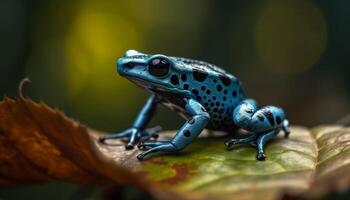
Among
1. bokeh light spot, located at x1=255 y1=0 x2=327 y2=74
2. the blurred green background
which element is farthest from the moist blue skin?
bokeh light spot, located at x1=255 y1=0 x2=327 y2=74

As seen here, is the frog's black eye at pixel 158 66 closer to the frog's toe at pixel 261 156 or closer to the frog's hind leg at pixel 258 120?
the frog's hind leg at pixel 258 120

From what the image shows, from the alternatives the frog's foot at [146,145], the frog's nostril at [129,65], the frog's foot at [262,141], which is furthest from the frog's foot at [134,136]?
the frog's foot at [262,141]

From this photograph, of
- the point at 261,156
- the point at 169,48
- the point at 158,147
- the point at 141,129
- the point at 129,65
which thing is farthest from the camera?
the point at 169,48

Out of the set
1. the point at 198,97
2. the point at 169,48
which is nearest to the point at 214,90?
the point at 198,97

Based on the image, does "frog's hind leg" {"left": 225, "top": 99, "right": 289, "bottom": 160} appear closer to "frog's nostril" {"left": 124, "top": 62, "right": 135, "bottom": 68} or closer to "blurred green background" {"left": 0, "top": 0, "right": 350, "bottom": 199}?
"frog's nostril" {"left": 124, "top": 62, "right": 135, "bottom": 68}

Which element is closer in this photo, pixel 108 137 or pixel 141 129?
pixel 108 137

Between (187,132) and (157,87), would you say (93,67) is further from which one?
(187,132)
